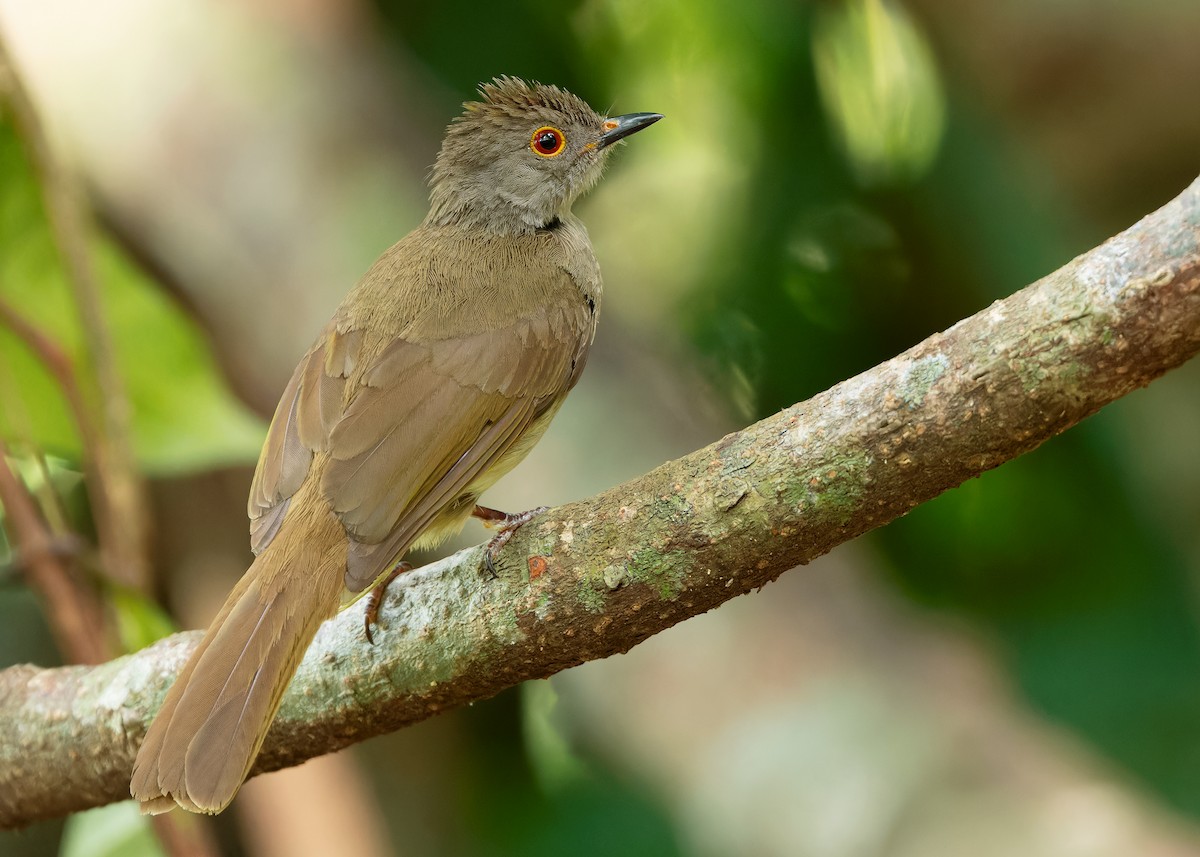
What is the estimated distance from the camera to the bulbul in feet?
7.84

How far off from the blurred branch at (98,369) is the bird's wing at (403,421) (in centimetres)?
57

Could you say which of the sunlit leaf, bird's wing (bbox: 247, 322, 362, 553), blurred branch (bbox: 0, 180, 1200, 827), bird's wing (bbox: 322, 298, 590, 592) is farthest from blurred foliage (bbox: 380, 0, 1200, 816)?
blurred branch (bbox: 0, 180, 1200, 827)

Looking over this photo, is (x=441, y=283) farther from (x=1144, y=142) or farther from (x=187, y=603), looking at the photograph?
(x=1144, y=142)

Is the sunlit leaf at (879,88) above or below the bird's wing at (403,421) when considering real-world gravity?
above

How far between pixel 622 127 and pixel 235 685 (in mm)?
2369

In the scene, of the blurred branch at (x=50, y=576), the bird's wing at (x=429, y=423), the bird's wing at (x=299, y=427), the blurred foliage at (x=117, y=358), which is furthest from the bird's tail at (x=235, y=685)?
the blurred foliage at (x=117, y=358)

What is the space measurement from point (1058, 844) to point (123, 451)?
2.72 metres

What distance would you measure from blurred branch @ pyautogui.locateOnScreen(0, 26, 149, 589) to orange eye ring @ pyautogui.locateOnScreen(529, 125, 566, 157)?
1358mm

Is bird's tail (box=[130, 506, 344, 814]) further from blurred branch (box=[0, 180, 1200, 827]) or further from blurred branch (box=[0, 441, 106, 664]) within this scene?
blurred branch (box=[0, 441, 106, 664])

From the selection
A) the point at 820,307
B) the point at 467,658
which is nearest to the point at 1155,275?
the point at 467,658

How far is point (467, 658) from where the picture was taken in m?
Answer: 2.40

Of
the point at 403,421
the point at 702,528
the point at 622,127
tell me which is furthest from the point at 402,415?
the point at 622,127

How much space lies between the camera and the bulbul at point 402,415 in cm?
239

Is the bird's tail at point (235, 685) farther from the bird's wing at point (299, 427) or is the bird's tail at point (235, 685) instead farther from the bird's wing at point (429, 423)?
the bird's wing at point (299, 427)
